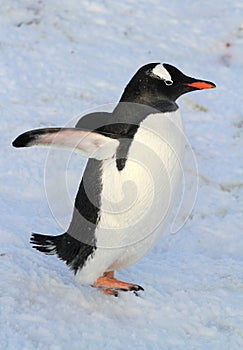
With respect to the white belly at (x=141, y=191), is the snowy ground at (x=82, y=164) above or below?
below

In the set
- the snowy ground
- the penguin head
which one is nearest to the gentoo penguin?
the penguin head

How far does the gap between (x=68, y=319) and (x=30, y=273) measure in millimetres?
302

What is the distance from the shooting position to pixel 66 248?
250 cm

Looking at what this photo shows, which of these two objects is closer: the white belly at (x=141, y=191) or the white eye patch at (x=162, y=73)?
the white belly at (x=141, y=191)

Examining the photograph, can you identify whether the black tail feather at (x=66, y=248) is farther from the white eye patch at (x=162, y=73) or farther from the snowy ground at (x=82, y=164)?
the white eye patch at (x=162, y=73)

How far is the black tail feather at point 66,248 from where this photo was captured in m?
2.42

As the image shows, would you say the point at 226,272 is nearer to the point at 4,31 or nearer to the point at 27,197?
the point at 27,197

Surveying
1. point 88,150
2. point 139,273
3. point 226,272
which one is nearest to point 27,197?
point 139,273

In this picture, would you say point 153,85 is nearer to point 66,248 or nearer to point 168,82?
point 168,82

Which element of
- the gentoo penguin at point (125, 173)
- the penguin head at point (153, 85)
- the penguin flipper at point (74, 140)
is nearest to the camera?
the penguin flipper at point (74, 140)

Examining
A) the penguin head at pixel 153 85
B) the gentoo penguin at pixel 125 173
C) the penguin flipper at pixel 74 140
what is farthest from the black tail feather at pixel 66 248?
the penguin head at pixel 153 85

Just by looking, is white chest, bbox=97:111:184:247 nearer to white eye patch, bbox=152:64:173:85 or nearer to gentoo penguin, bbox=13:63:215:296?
gentoo penguin, bbox=13:63:215:296

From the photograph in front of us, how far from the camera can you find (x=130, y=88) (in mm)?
2434

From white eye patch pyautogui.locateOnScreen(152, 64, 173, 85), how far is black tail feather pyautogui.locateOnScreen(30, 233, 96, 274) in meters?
0.56
